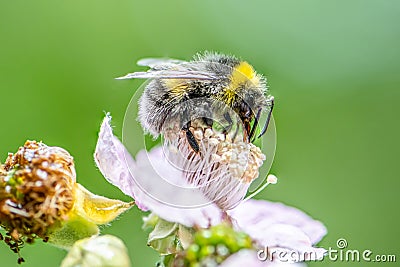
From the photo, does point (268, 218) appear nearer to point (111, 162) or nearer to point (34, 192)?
point (111, 162)

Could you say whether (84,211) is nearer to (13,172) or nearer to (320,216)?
(13,172)

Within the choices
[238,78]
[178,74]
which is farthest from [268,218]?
[178,74]

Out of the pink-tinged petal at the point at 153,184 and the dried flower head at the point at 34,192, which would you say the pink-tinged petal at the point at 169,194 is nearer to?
the pink-tinged petal at the point at 153,184

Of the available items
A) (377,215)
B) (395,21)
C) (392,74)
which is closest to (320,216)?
(377,215)

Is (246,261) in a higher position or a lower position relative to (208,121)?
lower

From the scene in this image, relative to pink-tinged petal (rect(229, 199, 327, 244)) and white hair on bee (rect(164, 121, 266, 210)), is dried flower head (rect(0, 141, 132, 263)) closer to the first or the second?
white hair on bee (rect(164, 121, 266, 210))

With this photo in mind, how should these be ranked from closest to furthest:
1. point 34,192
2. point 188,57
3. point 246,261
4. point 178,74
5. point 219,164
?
point 246,261
point 34,192
point 178,74
point 219,164
point 188,57
